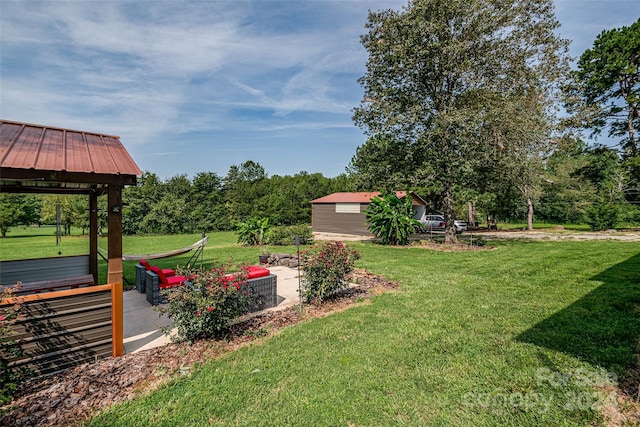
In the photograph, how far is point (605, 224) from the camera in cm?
2102

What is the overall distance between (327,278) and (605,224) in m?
25.7

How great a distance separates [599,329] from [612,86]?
20183 mm

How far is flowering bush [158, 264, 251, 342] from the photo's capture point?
12.7 feet

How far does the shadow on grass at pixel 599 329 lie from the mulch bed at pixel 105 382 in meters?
3.82

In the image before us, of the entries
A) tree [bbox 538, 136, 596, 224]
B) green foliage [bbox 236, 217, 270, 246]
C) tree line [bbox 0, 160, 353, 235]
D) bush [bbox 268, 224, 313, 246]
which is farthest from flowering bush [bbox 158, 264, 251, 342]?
tree [bbox 538, 136, 596, 224]

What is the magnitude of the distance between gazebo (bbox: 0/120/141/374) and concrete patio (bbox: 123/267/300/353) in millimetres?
494

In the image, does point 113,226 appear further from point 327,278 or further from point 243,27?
point 243,27

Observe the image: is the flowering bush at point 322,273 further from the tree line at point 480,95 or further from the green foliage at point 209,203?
the green foliage at point 209,203

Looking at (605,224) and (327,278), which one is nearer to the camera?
(327,278)

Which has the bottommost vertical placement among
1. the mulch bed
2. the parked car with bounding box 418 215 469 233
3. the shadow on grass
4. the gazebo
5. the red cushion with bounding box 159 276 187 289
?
the mulch bed

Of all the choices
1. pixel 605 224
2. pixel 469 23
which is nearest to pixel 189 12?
pixel 469 23

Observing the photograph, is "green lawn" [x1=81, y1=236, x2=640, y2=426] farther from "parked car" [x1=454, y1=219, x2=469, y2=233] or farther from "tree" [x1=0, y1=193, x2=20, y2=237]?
"tree" [x1=0, y1=193, x2=20, y2=237]

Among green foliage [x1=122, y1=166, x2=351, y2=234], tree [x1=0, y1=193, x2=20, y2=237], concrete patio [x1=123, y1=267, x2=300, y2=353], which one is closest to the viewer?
concrete patio [x1=123, y1=267, x2=300, y2=353]

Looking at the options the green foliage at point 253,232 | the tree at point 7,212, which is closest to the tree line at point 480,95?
the green foliage at point 253,232
